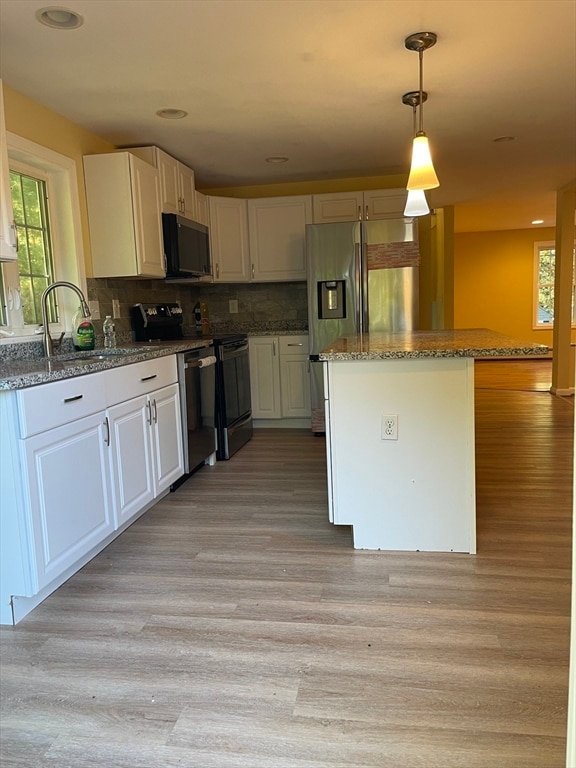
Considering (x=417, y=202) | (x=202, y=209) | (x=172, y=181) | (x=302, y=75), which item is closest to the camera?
(x=417, y=202)

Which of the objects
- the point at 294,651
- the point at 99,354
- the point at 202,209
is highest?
the point at 202,209

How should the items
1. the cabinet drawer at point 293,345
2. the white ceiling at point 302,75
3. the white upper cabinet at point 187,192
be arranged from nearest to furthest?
the white ceiling at point 302,75, the white upper cabinet at point 187,192, the cabinet drawer at point 293,345

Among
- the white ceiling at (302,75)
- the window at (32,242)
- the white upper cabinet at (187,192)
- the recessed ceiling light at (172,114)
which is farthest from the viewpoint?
the white upper cabinet at (187,192)

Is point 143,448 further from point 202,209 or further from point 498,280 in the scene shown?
point 498,280

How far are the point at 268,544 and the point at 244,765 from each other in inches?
50.0

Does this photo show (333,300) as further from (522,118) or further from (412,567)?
(412,567)

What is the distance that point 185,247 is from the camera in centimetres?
412

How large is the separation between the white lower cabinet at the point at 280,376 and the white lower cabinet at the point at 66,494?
8.61ft

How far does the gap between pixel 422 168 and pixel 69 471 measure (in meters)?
1.94

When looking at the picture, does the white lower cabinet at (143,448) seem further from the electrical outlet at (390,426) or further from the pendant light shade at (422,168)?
the pendant light shade at (422,168)

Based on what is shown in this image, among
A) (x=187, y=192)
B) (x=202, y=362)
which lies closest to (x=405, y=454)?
(x=202, y=362)

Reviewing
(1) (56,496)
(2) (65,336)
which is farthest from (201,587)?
(2) (65,336)

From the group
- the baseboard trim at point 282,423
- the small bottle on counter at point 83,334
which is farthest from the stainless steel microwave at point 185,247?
the baseboard trim at point 282,423

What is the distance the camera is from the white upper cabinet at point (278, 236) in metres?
4.98
